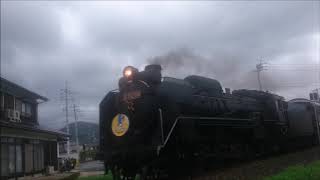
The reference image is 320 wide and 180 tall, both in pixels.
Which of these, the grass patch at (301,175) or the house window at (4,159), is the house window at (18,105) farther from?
the grass patch at (301,175)

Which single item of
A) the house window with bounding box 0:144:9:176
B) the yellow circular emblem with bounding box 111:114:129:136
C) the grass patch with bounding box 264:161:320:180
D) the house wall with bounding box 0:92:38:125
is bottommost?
the grass patch with bounding box 264:161:320:180

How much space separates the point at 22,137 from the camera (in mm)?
30188

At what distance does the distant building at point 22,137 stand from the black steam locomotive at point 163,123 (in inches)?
516

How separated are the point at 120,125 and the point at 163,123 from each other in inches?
66.0

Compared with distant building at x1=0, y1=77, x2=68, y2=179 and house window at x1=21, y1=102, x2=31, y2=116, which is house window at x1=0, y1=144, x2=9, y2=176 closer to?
distant building at x1=0, y1=77, x2=68, y2=179

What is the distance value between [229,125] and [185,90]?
3.34 meters

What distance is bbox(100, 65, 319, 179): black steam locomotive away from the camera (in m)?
14.7

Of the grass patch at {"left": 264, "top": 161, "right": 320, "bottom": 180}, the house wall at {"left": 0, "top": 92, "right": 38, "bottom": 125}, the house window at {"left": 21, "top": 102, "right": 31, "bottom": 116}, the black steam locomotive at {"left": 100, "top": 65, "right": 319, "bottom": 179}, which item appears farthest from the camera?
the house window at {"left": 21, "top": 102, "right": 31, "bottom": 116}

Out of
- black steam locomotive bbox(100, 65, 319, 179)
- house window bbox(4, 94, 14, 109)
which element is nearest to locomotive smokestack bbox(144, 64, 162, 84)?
black steam locomotive bbox(100, 65, 319, 179)

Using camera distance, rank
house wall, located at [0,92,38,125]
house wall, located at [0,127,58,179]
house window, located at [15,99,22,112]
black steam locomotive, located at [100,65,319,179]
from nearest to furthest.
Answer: black steam locomotive, located at [100,65,319,179]
house wall, located at [0,127,58,179]
house wall, located at [0,92,38,125]
house window, located at [15,99,22,112]

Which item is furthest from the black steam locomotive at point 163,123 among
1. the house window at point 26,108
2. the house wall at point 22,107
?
the house window at point 26,108

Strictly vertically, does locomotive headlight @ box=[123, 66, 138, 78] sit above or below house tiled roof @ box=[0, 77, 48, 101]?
below

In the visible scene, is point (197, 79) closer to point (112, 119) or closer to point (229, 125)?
point (229, 125)

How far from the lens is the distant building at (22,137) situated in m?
28.0
